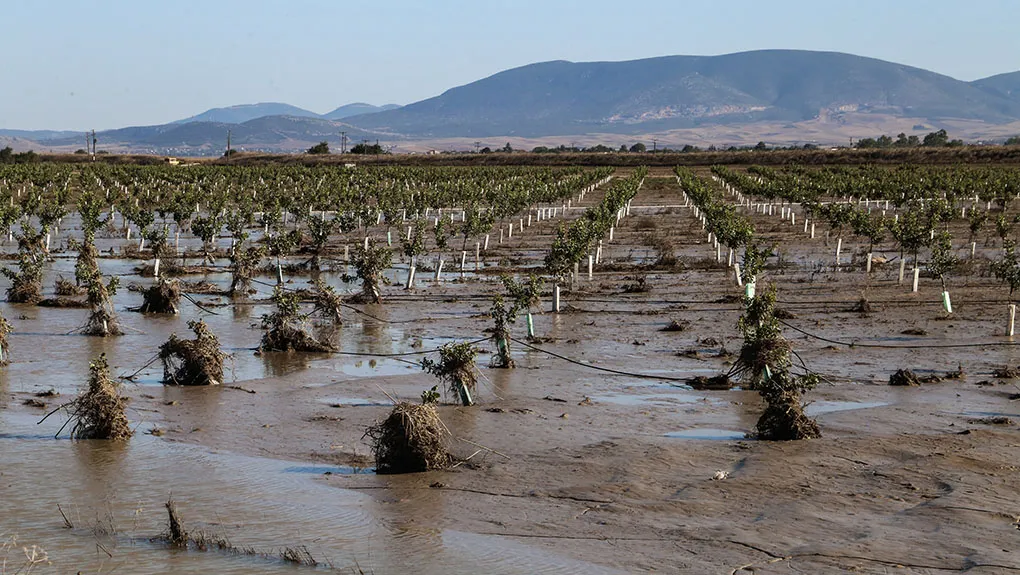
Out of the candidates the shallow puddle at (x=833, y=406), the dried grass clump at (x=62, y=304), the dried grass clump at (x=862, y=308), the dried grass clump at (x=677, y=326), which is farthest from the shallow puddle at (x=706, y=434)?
the dried grass clump at (x=62, y=304)

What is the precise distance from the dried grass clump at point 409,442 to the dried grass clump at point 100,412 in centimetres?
339

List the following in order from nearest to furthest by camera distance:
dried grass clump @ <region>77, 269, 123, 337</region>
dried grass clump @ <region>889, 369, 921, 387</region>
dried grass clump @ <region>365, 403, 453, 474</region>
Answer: dried grass clump @ <region>365, 403, 453, 474</region>, dried grass clump @ <region>889, 369, 921, 387</region>, dried grass clump @ <region>77, 269, 123, 337</region>

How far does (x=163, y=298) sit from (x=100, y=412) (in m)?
11.0

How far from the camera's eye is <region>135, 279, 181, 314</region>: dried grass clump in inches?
926

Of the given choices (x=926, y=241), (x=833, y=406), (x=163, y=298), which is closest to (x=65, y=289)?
(x=163, y=298)

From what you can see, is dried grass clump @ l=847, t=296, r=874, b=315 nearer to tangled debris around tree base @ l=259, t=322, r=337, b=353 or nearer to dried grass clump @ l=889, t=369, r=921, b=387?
dried grass clump @ l=889, t=369, r=921, b=387

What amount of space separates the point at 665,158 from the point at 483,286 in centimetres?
9249

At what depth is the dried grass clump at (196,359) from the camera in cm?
1633

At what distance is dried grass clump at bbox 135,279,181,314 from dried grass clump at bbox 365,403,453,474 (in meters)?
13.1

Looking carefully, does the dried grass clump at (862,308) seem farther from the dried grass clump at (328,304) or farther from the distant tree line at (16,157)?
the distant tree line at (16,157)

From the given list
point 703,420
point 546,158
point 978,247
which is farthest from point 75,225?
point 546,158

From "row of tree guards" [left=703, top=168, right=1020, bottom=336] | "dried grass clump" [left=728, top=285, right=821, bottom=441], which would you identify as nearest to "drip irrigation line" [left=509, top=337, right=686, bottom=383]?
"dried grass clump" [left=728, top=285, right=821, bottom=441]

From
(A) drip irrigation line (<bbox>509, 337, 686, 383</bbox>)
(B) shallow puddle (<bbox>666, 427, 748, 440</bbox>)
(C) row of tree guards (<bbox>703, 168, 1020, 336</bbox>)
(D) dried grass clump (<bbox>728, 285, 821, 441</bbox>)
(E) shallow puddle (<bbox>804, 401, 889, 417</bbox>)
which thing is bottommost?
(A) drip irrigation line (<bbox>509, 337, 686, 383</bbox>)

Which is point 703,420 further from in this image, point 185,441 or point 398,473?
point 185,441
